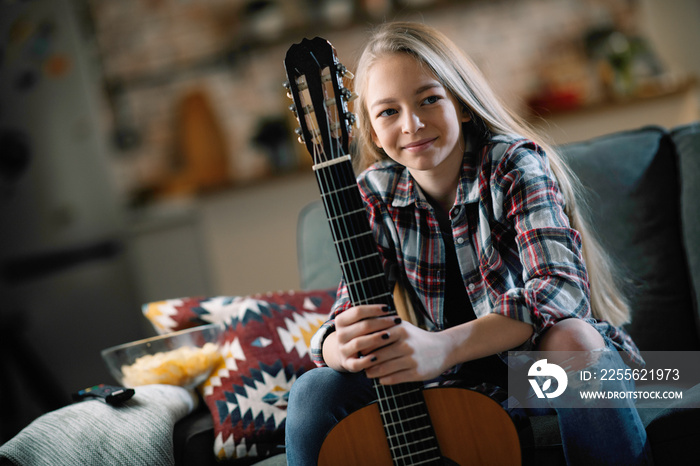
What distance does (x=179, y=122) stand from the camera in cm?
396

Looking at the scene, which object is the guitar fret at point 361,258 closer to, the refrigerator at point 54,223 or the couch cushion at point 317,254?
the couch cushion at point 317,254

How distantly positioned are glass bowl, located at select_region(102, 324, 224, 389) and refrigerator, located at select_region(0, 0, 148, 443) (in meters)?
1.92

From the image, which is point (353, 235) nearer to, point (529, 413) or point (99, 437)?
point (529, 413)

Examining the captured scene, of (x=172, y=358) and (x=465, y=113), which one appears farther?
(x=172, y=358)

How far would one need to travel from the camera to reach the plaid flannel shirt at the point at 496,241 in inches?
38.6

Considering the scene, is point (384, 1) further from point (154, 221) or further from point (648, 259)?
point (648, 259)

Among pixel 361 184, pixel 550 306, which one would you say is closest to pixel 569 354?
pixel 550 306

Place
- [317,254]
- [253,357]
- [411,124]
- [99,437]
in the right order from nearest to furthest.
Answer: [411,124] < [99,437] < [253,357] < [317,254]

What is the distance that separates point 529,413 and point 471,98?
22.9 inches

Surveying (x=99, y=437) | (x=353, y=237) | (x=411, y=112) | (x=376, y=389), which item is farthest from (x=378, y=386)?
(x=99, y=437)

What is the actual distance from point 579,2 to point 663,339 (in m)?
2.70

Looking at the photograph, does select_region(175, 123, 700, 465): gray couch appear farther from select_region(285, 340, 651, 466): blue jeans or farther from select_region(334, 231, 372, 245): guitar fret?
select_region(334, 231, 372, 245): guitar fret

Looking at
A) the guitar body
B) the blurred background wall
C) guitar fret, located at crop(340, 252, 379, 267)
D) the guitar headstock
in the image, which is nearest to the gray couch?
the guitar body

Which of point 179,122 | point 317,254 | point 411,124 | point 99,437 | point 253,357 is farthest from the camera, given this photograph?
point 179,122
